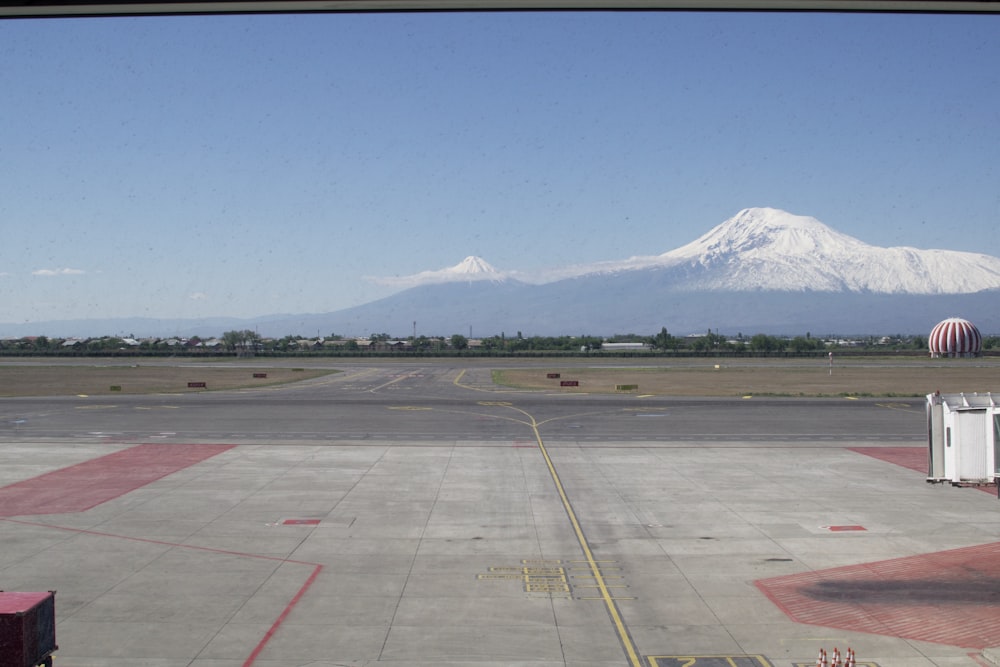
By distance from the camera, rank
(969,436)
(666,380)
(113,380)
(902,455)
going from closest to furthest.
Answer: (969,436)
(902,455)
(666,380)
(113,380)

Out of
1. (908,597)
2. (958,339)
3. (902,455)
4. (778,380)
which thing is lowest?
(908,597)

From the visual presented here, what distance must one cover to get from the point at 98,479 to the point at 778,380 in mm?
81536

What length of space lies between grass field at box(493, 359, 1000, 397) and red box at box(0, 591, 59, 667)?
66986mm

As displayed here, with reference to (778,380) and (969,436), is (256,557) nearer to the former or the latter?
(969,436)

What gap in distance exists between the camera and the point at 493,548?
74.5ft

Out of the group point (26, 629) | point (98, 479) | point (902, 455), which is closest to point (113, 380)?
point (98, 479)

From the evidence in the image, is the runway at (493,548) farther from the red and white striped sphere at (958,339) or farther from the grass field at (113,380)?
the red and white striped sphere at (958,339)

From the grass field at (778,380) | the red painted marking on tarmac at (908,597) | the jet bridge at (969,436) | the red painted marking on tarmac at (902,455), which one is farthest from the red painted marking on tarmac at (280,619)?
the grass field at (778,380)

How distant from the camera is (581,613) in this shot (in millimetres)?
17250

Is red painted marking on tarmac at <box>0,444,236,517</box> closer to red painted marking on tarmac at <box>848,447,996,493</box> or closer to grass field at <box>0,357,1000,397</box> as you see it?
red painted marking on tarmac at <box>848,447,996,493</box>

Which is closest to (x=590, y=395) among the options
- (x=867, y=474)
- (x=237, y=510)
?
(x=867, y=474)

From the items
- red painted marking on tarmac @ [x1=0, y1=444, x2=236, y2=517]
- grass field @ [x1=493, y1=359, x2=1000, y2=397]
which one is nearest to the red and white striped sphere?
grass field @ [x1=493, y1=359, x2=1000, y2=397]

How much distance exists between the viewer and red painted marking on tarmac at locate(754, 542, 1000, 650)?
16.3 m

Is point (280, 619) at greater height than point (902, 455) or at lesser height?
lesser
